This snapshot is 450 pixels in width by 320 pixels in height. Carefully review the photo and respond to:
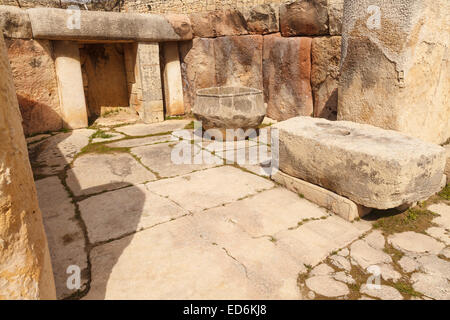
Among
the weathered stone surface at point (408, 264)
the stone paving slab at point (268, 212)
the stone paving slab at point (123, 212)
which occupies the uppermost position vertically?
the stone paving slab at point (123, 212)

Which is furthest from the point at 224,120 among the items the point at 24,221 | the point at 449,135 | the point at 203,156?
the point at 24,221

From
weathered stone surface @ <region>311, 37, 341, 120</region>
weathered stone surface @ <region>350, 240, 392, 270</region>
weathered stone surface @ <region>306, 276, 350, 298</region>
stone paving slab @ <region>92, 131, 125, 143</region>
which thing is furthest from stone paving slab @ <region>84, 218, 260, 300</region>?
weathered stone surface @ <region>311, 37, 341, 120</region>

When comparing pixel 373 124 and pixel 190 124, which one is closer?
pixel 373 124

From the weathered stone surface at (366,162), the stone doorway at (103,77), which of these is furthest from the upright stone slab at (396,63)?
the stone doorway at (103,77)

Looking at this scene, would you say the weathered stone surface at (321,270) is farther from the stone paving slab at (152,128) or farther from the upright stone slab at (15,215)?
the stone paving slab at (152,128)

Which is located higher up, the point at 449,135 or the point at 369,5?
the point at 369,5

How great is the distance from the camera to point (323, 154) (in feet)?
8.43

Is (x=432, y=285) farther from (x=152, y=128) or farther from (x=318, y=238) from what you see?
(x=152, y=128)

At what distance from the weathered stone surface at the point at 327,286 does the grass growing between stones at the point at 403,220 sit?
750 millimetres

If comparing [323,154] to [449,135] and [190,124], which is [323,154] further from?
[190,124]

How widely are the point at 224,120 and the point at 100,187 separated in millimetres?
2047

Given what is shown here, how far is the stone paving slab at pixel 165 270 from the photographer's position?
5.69ft

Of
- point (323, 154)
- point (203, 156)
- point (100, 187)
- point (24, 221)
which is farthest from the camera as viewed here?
point (203, 156)
